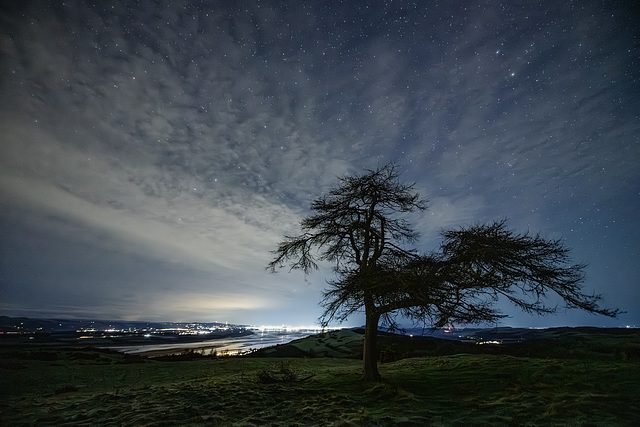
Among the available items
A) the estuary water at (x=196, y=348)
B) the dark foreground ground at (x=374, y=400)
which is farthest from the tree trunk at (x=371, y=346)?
the estuary water at (x=196, y=348)

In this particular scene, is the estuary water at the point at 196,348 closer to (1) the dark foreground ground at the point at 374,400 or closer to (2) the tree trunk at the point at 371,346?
(1) the dark foreground ground at the point at 374,400

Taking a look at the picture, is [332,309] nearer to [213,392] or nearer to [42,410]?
[213,392]

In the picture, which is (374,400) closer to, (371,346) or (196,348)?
(371,346)

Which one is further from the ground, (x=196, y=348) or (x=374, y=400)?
(x=374, y=400)

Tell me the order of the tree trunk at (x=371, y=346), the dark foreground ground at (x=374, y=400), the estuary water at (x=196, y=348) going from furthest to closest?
the estuary water at (x=196, y=348), the tree trunk at (x=371, y=346), the dark foreground ground at (x=374, y=400)

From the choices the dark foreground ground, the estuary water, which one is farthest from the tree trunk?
the estuary water

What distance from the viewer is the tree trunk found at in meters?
10.2

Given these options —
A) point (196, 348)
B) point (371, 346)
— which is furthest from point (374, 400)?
point (196, 348)

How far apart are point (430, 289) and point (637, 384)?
523 cm

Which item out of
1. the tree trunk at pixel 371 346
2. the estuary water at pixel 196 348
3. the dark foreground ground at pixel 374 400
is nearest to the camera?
the dark foreground ground at pixel 374 400

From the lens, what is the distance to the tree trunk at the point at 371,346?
10188mm

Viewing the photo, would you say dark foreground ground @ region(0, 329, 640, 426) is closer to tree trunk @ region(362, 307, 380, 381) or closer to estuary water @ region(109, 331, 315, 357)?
tree trunk @ region(362, 307, 380, 381)

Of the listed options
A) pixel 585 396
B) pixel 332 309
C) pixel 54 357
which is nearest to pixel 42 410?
pixel 332 309

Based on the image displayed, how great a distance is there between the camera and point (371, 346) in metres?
10.4
